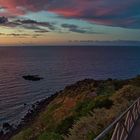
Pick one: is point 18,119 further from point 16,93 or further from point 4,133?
point 16,93

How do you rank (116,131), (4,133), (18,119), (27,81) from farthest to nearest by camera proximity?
(27,81)
(18,119)
(4,133)
(116,131)

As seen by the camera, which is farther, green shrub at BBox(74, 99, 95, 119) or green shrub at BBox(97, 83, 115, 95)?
green shrub at BBox(97, 83, 115, 95)

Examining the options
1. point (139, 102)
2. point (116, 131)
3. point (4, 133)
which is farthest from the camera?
point (4, 133)

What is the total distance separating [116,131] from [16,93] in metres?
63.8

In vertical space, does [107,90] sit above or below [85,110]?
below

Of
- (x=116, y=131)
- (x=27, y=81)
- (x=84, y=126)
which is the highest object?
(x=116, y=131)

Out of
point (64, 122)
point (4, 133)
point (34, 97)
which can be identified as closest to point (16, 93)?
point (34, 97)

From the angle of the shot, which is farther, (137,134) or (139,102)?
(139,102)

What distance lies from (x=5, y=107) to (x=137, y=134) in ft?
155

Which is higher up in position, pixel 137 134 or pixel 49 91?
pixel 137 134

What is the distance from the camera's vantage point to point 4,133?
137 ft

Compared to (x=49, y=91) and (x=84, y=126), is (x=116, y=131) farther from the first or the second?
(x=49, y=91)

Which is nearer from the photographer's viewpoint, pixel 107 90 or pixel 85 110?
pixel 85 110

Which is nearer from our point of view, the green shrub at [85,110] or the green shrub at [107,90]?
the green shrub at [85,110]
